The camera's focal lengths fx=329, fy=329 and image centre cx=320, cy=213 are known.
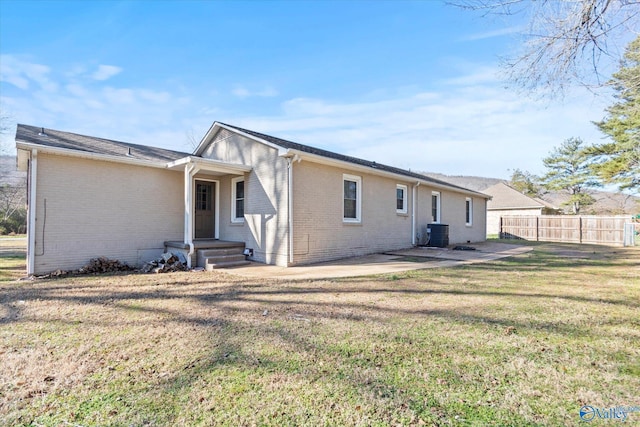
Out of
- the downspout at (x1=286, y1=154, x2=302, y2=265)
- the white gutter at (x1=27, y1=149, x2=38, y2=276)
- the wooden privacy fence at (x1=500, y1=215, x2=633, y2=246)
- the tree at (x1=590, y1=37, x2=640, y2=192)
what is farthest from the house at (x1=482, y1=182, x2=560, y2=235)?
the white gutter at (x1=27, y1=149, x2=38, y2=276)

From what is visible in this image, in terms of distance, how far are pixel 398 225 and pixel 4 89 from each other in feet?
80.5

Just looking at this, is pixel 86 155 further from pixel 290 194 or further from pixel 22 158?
pixel 290 194

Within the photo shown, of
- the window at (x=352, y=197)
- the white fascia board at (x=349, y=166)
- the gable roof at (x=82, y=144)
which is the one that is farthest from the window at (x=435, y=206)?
the gable roof at (x=82, y=144)

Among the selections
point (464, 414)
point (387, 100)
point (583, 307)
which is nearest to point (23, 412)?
point (464, 414)

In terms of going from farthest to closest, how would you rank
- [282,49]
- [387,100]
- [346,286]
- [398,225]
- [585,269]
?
[387,100]
[282,49]
[398,225]
[585,269]
[346,286]

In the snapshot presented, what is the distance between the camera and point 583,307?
464cm

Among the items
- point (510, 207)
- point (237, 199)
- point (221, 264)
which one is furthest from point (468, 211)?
point (510, 207)

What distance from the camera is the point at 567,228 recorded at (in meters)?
20.3

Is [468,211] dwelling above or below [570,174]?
below

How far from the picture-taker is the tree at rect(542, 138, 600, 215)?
30.2 metres

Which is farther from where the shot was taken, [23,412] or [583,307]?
[583,307]

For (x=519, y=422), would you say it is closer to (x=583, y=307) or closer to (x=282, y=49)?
(x=583, y=307)

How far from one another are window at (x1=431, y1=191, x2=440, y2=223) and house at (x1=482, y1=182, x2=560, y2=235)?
51.0ft

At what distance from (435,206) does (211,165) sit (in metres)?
10.1
